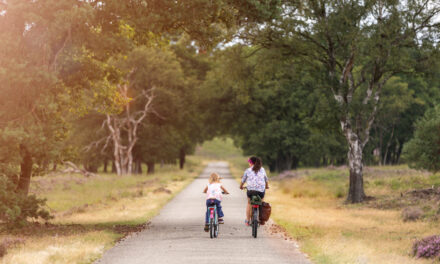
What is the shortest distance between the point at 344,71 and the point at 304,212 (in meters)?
7.18

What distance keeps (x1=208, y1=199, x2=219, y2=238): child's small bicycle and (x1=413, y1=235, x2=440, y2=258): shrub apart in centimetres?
458

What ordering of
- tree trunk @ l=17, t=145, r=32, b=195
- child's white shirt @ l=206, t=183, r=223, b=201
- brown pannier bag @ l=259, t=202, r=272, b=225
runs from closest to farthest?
child's white shirt @ l=206, t=183, r=223, b=201, brown pannier bag @ l=259, t=202, r=272, b=225, tree trunk @ l=17, t=145, r=32, b=195

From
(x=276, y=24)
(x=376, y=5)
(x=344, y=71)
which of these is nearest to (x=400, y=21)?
(x=376, y=5)

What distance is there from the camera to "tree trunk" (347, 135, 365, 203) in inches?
966

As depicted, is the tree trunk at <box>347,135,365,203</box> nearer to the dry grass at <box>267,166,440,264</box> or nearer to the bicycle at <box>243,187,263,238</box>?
the dry grass at <box>267,166,440,264</box>

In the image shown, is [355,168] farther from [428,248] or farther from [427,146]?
[428,248]

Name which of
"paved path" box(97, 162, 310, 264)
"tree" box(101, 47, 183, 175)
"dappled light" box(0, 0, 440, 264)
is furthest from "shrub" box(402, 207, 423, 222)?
"tree" box(101, 47, 183, 175)

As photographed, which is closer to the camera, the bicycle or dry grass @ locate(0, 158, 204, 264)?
dry grass @ locate(0, 158, 204, 264)

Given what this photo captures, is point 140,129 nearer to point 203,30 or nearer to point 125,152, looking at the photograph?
point 125,152

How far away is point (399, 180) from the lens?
30.6m

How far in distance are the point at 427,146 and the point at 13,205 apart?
21017 mm

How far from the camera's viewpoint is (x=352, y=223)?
57.8 feet

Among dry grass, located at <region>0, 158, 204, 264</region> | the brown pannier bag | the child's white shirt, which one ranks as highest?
the child's white shirt

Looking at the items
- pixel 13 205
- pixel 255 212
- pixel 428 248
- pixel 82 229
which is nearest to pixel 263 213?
pixel 255 212
